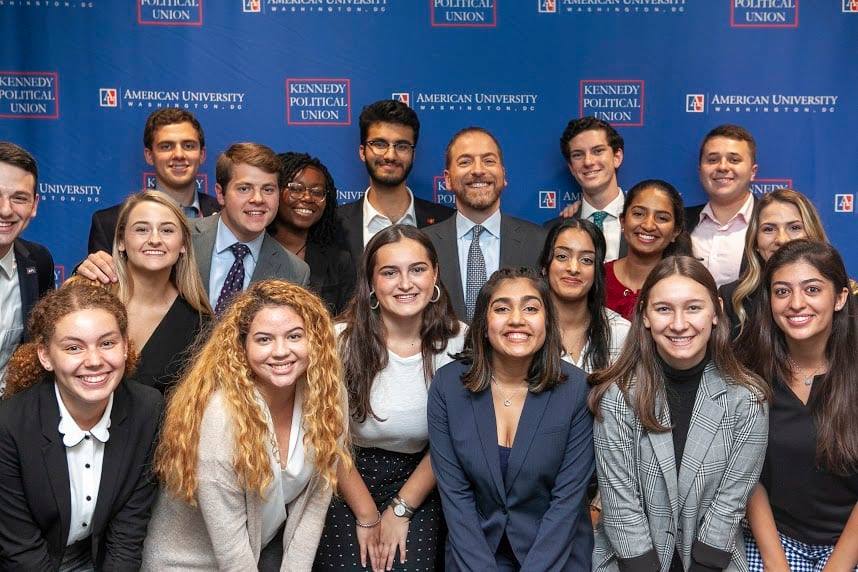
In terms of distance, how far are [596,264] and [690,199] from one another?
4.94 ft

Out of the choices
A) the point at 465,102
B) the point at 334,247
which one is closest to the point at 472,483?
the point at 334,247

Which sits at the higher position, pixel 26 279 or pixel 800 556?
pixel 26 279

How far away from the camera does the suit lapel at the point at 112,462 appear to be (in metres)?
2.70

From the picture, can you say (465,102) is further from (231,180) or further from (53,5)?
(53,5)

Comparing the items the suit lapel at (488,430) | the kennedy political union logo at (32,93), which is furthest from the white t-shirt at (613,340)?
the kennedy political union logo at (32,93)

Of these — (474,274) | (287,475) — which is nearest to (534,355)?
(287,475)

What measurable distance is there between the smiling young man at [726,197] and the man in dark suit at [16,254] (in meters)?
2.79

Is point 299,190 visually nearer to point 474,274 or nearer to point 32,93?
point 474,274

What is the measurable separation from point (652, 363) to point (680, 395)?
0.13 metres

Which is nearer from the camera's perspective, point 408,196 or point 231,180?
point 231,180

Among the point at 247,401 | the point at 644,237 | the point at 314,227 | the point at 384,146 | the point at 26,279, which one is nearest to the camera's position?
the point at 247,401

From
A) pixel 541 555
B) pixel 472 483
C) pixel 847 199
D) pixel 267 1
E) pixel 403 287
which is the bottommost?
pixel 541 555

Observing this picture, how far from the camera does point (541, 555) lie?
9.29 ft

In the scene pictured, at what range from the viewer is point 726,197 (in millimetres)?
4234
